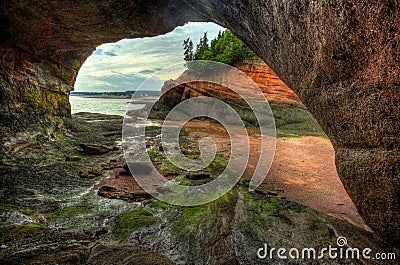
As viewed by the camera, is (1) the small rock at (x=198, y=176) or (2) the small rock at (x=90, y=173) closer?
(1) the small rock at (x=198, y=176)

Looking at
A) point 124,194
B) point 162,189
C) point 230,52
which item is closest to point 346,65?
point 162,189

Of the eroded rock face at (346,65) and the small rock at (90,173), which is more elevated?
the eroded rock face at (346,65)

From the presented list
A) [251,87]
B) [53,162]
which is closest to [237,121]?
[251,87]

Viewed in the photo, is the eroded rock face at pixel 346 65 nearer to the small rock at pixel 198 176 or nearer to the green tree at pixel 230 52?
the small rock at pixel 198 176

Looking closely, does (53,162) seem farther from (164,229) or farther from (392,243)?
(392,243)

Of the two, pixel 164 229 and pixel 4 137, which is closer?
pixel 164 229

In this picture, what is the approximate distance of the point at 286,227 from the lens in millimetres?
4289

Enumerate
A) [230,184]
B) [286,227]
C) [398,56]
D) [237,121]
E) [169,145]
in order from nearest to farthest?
1. [398,56]
2. [286,227]
3. [230,184]
4. [169,145]
5. [237,121]

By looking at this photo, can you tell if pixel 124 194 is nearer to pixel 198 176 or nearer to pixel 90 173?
pixel 198 176

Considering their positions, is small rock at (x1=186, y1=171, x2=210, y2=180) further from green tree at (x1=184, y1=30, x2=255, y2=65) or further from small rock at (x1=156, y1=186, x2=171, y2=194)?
green tree at (x1=184, y1=30, x2=255, y2=65)

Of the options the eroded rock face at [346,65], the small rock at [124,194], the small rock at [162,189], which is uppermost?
the eroded rock face at [346,65]

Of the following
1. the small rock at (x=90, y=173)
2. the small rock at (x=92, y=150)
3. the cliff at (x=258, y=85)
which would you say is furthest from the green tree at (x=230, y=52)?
the small rock at (x=90, y=173)

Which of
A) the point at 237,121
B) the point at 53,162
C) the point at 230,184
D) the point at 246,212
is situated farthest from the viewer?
the point at 237,121

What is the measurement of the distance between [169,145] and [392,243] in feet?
38.0
